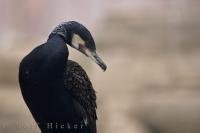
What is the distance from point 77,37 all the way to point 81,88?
0.51 ft

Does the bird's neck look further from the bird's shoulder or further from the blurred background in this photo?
the blurred background

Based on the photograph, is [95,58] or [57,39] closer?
[57,39]

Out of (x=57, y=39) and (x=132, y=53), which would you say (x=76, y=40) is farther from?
(x=132, y=53)

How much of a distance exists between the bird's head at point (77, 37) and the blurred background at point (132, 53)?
0.18m

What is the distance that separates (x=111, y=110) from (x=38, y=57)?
430mm

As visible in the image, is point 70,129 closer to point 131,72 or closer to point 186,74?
point 131,72

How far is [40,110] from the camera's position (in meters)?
1.72

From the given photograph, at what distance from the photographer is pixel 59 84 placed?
1.72 m

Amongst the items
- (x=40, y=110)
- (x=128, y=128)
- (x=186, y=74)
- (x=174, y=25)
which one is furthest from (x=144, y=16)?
(x=40, y=110)

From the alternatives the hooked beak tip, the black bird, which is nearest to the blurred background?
the hooked beak tip

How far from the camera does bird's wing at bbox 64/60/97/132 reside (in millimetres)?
1743

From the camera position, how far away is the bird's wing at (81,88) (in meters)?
1.74

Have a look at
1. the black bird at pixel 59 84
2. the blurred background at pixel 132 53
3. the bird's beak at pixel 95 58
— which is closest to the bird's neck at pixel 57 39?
the black bird at pixel 59 84

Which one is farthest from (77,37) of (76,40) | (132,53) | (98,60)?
(132,53)
